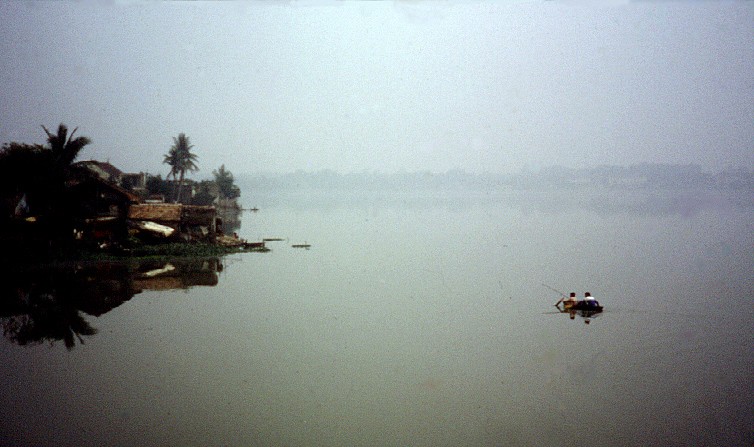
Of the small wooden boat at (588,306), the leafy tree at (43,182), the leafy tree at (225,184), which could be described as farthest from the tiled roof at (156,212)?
the leafy tree at (225,184)

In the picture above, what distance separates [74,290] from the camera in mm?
25219

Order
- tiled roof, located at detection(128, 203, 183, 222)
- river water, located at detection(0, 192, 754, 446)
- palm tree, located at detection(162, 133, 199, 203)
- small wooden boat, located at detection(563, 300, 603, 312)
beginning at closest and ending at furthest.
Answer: river water, located at detection(0, 192, 754, 446)
small wooden boat, located at detection(563, 300, 603, 312)
tiled roof, located at detection(128, 203, 183, 222)
palm tree, located at detection(162, 133, 199, 203)

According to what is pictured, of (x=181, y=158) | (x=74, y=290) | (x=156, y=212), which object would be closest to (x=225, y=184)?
(x=181, y=158)

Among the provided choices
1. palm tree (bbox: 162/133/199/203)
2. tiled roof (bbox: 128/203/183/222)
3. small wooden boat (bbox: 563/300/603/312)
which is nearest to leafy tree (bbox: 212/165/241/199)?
palm tree (bbox: 162/133/199/203)

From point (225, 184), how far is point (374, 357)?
232 feet

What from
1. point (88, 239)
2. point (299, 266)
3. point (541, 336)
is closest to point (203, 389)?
point (541, 336)

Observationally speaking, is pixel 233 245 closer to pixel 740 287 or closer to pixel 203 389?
pixel 203 389

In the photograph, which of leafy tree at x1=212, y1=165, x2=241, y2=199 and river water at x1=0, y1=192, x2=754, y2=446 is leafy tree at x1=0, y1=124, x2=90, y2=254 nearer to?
river water at x1=0, y1=192, x2=754, y2=446

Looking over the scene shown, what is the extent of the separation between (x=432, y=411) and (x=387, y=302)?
38.5ft

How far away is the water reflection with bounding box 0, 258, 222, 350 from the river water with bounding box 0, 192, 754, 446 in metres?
0.14

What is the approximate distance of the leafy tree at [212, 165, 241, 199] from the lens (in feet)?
270

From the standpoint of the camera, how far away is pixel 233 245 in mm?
41938

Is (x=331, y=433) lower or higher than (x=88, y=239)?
lower

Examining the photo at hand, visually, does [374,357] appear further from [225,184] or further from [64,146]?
[225,184]
